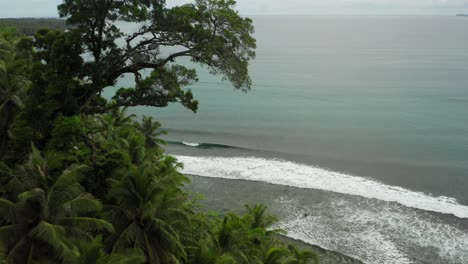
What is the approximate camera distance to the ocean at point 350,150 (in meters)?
27.4

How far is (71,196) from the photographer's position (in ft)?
41.5

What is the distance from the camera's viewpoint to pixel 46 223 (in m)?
11.4

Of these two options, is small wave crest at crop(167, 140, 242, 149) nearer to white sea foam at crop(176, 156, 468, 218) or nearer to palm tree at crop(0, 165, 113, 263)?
white sea foam at crop(176, 156, 468, 218)

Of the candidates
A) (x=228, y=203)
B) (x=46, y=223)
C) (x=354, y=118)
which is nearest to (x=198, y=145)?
(x=228, y=203)

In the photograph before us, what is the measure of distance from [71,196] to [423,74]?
271 ft

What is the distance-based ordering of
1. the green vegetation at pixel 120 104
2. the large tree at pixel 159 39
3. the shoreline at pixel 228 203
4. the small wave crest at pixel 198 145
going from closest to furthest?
the green vegetation at pixel 120 104 → the large tree at pixel 159 39 → the shoreline at pixel 228 203 → the small wave crest at pixel 198 145

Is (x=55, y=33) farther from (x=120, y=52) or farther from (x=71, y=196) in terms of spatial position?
(x=71, y=196)

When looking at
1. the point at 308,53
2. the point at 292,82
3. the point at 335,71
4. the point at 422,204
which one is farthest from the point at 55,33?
the point at 308,53

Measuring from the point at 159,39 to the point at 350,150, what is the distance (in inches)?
1257

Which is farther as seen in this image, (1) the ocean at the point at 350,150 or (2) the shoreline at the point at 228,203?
(1) the ocean at the point at 350,150

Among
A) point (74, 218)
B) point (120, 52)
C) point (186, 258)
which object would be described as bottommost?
point (186, 258)

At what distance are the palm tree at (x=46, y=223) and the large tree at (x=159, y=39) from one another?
641 centimetres

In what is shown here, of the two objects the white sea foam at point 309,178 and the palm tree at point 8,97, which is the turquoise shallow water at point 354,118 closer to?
the white sea foam at point 309,178

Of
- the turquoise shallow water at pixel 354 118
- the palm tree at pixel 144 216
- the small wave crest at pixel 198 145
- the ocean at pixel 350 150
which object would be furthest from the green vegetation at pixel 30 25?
the palm tree at pixel 144 216
